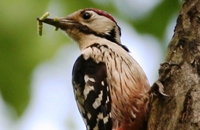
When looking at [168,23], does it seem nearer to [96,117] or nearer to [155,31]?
[155,31]

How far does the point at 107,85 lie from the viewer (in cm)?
305

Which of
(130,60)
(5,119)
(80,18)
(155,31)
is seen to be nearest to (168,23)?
(155,31)

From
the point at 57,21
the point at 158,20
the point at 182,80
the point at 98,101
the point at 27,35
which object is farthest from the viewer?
the point at 57,21

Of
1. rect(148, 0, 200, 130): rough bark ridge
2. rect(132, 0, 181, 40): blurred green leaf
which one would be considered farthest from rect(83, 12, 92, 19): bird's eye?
Answer: rect(148, 0, 200, 130): rough bark ridge

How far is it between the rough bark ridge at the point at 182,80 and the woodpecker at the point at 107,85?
0.43 metres

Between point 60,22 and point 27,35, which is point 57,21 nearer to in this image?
point 60,22

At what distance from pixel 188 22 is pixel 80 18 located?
1405 mm

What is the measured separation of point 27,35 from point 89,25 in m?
0.72

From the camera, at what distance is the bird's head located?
3.72 metres

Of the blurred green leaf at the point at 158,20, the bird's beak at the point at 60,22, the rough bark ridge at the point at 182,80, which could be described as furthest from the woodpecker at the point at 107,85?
the rough bark ridge at the point at 182,80

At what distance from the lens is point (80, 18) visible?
3.83 meters

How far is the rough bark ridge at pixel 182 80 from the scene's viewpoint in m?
2.22

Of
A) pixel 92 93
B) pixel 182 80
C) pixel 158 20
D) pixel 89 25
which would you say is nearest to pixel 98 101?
pixel 92 93

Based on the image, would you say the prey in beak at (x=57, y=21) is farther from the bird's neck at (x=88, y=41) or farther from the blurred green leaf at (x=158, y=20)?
the blurred green leaf at (x=158, y=20)
